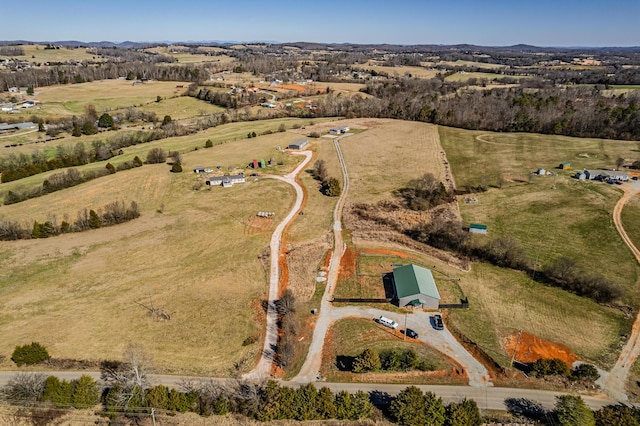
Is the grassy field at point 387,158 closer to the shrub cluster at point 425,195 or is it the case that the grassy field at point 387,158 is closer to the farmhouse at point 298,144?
the shrub cluster at point 425,195

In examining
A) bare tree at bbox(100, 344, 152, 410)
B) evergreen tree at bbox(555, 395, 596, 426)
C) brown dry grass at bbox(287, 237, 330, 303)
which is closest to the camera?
evergreen tree at bbox(555, 395, 596, 426)

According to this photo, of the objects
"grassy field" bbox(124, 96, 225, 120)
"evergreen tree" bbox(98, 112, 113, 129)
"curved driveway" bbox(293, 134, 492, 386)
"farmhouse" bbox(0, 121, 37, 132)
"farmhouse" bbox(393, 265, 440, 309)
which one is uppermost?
"grassy field" bbox(124, 96, 225, 120)

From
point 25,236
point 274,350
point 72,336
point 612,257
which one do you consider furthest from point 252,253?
point 612,257

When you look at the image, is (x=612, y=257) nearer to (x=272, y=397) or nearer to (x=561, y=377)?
(x=561, y=377)

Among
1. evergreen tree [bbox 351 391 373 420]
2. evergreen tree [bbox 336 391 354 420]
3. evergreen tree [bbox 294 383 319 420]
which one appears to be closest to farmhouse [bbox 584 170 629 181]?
evergreen tree [bbox 351 391 373 420]

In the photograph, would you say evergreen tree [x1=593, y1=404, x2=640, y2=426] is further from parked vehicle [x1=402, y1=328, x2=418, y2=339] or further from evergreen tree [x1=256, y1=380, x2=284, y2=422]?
evergreen tree [x1=256, y1=380, x2=284, y2=422]

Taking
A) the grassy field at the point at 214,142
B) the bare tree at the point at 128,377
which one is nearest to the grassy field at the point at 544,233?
the bare tree at the point at 128,377
